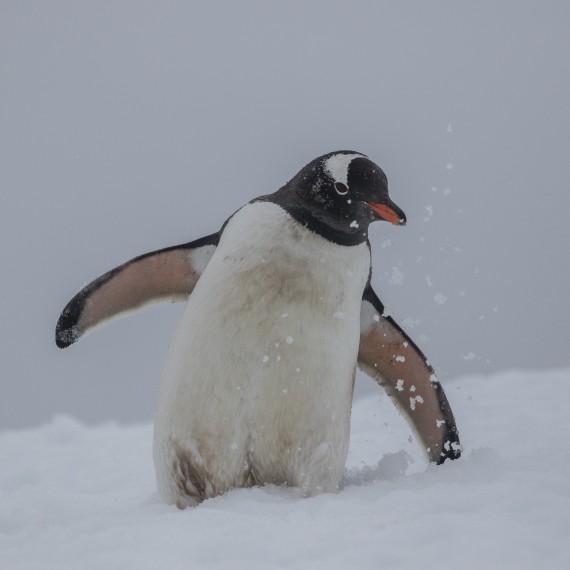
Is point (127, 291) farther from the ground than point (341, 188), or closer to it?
closer to it

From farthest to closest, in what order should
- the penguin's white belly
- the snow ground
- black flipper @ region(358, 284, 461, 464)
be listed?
1. black flipper @ region(358, 284, 461, 464)
2. the penguin's white belly
3. the snow ground

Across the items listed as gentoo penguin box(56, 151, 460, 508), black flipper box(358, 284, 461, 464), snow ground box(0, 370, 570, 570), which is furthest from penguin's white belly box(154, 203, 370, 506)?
black flipper box(358, 284, 461, 464)

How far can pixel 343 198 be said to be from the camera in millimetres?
2195

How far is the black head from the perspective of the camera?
2189 millimetres

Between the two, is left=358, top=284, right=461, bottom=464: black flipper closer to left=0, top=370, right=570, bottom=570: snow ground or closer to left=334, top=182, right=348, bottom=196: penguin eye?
left=0, top=370, right=570, bottom=570: snow ground

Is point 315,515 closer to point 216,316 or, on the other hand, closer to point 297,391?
point 297,391

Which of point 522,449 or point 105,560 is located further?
point 522,449

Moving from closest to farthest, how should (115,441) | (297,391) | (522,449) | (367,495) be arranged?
1. (367,495)
2. (297,391)
3. (522,449)
4. (115,441)

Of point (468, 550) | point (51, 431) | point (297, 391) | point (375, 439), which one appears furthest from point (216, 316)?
point (51, 431)

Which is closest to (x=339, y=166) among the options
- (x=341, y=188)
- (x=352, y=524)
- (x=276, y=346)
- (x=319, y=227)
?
(x=341, y=188)

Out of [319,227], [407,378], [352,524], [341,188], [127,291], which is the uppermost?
[341,188]

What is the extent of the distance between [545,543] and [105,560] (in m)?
0.93

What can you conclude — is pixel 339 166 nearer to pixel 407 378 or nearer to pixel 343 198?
pixel 343 198

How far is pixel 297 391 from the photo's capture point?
86.0 inches
